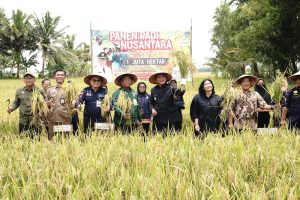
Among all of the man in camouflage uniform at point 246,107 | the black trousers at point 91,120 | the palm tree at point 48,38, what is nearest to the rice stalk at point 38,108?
the black trousers at point 91,120

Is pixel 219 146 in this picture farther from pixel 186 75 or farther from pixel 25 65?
pixel 25 65

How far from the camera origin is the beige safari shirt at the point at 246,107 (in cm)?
433

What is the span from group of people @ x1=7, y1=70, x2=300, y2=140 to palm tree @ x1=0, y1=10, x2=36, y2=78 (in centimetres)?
2620

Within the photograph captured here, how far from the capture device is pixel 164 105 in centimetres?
474

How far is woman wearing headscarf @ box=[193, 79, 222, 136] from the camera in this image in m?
4.38

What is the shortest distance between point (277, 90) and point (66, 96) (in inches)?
92.9

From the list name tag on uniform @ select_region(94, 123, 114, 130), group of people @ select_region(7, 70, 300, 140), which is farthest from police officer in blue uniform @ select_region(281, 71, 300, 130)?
name tag on uniform @ select_region(94, 123, 114, 130)

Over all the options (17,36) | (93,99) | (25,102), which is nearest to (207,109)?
(93,99)

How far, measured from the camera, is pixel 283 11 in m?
16.1

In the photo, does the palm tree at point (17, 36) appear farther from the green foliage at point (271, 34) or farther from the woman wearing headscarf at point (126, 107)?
the woman wearing headscarf at point (126, 107)

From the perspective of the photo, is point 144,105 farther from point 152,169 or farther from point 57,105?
point 152,169

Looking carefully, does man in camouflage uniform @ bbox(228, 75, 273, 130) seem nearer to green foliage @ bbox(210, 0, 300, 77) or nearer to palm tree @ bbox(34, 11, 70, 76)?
green foliage @ bbox(210, 0, 300, 77)

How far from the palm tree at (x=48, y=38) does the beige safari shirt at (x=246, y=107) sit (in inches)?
1046

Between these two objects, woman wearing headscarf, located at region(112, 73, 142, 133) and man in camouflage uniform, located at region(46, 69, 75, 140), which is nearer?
woman wearing headscarf, located at region(112, 73, 142, 133)
